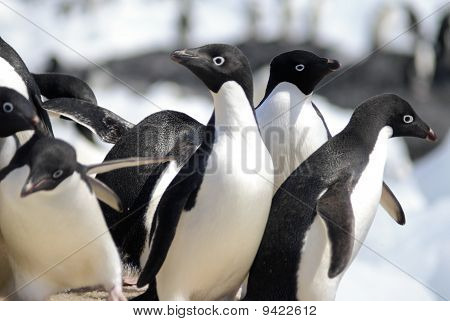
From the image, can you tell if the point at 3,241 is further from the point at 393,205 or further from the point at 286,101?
the point at 393,205

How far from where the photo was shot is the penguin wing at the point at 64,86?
14.6 feet

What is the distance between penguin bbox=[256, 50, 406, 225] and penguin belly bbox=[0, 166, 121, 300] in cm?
82

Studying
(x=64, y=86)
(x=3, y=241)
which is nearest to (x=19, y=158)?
(x=3, y=241)

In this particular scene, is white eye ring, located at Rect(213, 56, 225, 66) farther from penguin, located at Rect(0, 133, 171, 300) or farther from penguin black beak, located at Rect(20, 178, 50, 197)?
penguin black beak, located at Rect(20, 178, 50, 197)

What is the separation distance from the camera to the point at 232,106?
2941mm

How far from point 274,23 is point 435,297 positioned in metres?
15.2

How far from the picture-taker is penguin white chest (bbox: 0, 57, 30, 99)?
11.6ft

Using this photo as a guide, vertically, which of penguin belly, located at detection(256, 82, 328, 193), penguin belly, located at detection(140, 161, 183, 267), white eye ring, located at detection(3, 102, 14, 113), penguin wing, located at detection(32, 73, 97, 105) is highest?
white eye ring, located at detection(3, 102, 14, 113)

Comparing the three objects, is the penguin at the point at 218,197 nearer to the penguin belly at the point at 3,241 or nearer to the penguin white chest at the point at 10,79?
the penguin belly at the point at 3,241

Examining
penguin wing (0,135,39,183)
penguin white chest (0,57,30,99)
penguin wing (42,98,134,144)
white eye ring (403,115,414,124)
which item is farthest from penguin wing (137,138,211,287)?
penguin wing (42,98,134,144)

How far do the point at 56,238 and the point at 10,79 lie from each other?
0.89 meters

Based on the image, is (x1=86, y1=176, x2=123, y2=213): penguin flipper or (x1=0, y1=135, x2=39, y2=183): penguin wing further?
(x1=86, y1=176, x2=123, y2=213): penguin flipper

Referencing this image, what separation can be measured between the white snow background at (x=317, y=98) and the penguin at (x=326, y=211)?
2.64 ft

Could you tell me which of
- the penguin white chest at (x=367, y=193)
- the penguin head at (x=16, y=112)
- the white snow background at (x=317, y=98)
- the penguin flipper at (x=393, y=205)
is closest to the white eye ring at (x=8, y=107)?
the penguin head at (x=16, y=112)
